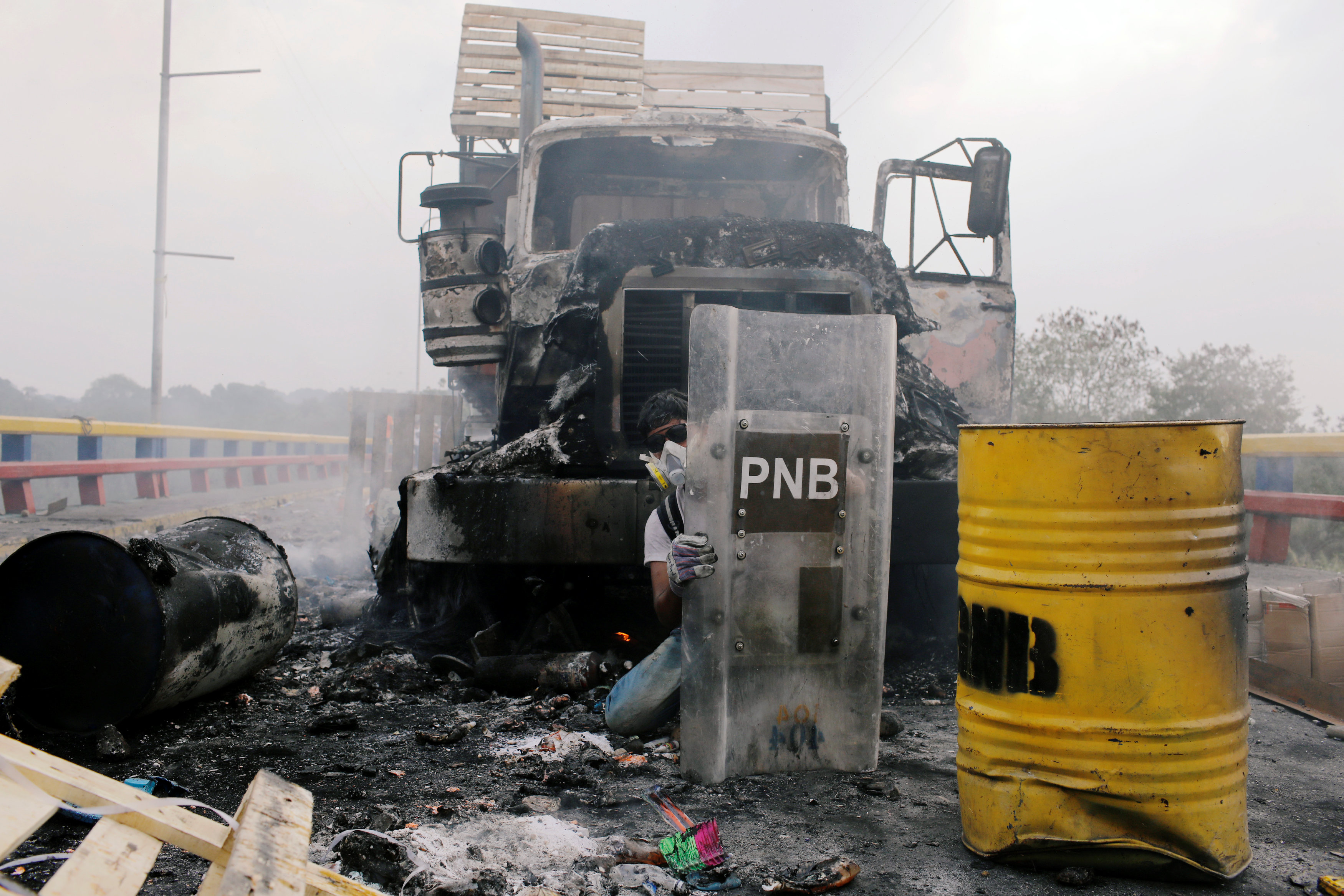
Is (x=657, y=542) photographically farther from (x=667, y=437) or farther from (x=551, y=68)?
(x=551, y=68)

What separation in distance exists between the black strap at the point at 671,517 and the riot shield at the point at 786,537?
24 cm

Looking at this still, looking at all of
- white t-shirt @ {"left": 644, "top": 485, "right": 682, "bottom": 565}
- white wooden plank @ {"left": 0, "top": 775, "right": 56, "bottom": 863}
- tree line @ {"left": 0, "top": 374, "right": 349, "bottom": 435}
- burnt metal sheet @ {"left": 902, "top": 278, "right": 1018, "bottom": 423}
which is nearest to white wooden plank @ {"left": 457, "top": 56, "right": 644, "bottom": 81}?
burnt metal sheet @ {"left": 902, "top": 278, "right": 1018, "bottom": 423}

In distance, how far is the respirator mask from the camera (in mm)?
2781

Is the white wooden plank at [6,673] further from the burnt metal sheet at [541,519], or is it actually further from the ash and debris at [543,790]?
the burnt metal sheet at [541,519]

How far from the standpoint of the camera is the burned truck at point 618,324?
3.23m

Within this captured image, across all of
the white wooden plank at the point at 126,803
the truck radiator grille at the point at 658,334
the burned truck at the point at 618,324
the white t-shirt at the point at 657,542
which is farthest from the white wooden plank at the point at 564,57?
the white wooden plank at the point at 126,803

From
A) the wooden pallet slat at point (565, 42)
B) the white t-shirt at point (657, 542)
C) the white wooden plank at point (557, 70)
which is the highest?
the wooden pallet slat at point (565, 42)

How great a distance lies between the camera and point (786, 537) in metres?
2.44

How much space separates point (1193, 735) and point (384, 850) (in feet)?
5.68

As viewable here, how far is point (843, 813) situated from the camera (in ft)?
7.12

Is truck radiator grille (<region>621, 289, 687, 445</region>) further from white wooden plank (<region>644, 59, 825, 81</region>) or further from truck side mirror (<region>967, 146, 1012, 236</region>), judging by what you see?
white wooden plank (<region>644, 59, 825, 81</region>)

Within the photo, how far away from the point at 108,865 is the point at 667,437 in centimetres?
193

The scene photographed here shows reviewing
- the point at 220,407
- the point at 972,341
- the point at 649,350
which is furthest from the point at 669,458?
the point at 220,407

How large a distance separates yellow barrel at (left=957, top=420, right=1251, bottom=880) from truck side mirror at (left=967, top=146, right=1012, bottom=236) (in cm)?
275
